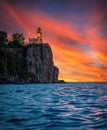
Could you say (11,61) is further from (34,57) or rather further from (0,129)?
(0,129)

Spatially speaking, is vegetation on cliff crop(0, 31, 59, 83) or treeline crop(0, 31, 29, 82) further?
vegetation on cliff crop(0, 31, 59, 83)

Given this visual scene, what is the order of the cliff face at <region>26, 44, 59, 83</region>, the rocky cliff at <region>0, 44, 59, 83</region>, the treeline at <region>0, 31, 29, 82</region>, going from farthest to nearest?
the cliff face at <region>26, 44, 59, 83</region>, the rocky cliff at <region>0, 44, 59, 83</region>, the treeline at <region>0, 31, 29, 82</region>

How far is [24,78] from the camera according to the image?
170 metres

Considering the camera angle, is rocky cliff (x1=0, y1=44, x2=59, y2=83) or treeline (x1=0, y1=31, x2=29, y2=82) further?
rocky cliff (x1=0, y1=44, x2=59, y2=83)

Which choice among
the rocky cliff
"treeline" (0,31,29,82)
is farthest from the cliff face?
"treeline" (0,31,29,82)

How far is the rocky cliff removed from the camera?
520ft

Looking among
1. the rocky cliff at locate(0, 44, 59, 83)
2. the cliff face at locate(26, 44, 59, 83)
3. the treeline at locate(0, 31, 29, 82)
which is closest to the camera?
the treeline at locate(0, 31, 29, 82)

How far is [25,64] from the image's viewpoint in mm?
182500

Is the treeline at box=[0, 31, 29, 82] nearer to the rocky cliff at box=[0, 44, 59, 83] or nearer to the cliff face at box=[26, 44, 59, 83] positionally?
the rocky cliff at box=[0, 44, 59, 83]

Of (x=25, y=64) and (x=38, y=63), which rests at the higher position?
(x=38, y=63)

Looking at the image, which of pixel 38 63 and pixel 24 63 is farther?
pixel 38 63

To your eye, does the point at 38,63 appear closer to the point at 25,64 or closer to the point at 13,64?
the point at 25,64

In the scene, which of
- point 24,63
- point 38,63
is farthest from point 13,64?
point 38,63

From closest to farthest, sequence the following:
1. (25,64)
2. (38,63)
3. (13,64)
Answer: (13,64) < (25,64) < (38,63)
